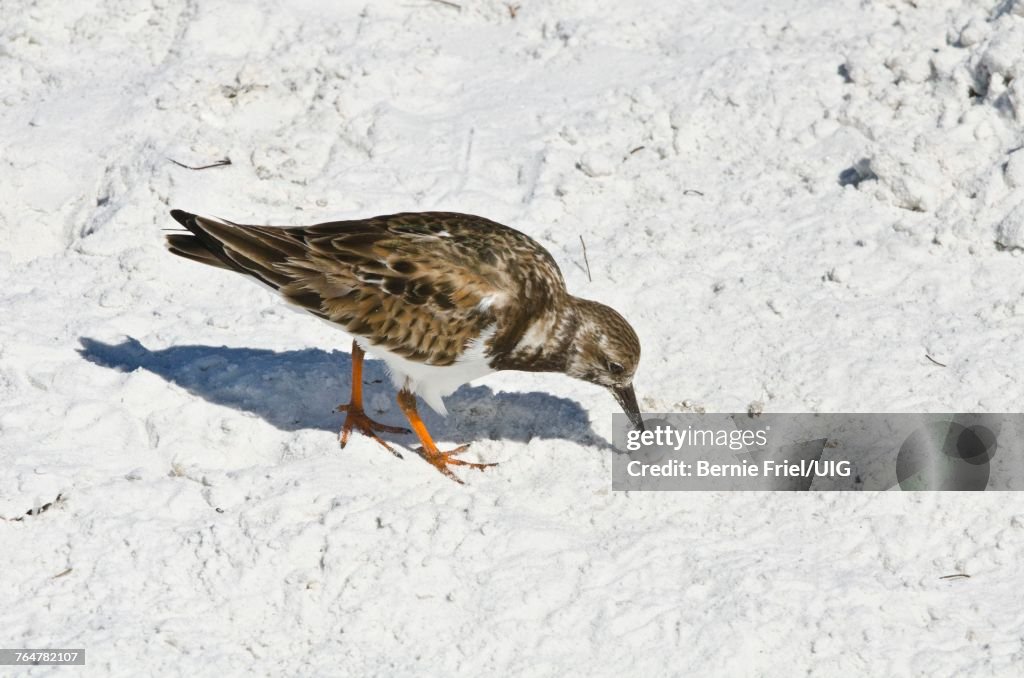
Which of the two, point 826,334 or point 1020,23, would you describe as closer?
point 826,334

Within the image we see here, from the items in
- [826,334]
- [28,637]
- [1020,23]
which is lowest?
[28,637]

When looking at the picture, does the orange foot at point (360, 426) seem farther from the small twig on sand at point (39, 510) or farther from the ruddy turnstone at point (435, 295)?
the small twig on sand at point (39, 510)

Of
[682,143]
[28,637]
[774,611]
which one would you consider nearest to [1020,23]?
[682,143]

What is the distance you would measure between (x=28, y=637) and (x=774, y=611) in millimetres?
3315

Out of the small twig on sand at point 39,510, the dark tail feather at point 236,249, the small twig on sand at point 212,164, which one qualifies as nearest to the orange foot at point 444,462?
the dark tail feather at point 236,249

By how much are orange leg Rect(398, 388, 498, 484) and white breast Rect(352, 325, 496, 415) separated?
66mm

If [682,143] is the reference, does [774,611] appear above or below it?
below

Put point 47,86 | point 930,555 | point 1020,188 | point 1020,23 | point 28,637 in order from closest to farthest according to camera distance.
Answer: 1. point 28,637
2. point 930,555
3. point 1020,188
4. point 1020,23
5. point 47,86

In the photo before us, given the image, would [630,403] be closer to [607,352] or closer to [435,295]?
[607,352]

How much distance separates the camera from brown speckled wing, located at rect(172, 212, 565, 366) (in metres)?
6.37

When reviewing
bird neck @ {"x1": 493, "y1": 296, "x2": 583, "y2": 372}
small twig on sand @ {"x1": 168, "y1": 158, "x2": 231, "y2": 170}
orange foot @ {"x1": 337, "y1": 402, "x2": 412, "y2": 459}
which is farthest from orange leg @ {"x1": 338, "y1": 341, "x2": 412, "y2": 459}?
small twig on sand @ {"x1": 168, "y1": 158, "x2": 231, "y2": 170}

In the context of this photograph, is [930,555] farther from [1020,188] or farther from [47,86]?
[47,86]

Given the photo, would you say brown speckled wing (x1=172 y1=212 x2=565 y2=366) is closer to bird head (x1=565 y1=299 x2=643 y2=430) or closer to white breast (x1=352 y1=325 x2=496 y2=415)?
white breast (x1=352 y1=325 x2=496 y2=415)

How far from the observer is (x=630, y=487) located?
6.53 meters
